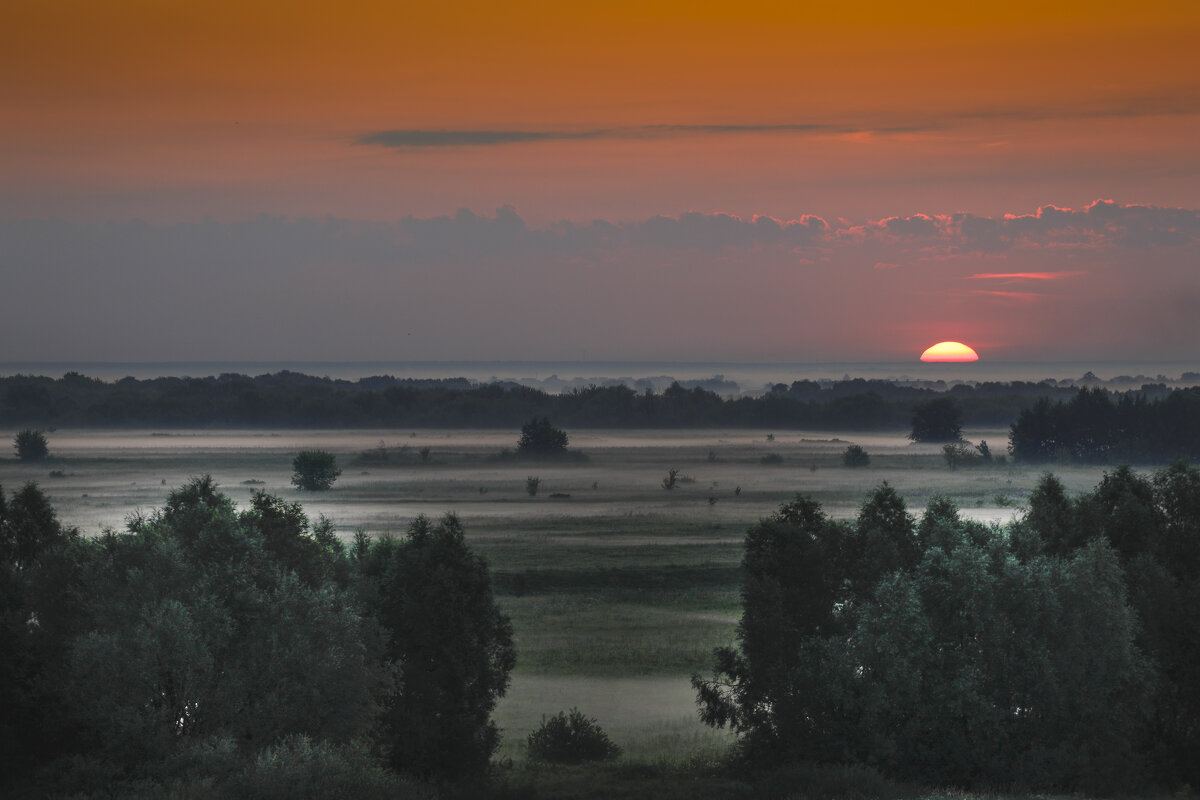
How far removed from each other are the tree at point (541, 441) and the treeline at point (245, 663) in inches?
5374

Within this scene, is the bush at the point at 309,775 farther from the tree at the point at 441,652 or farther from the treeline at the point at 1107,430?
the treeline at the point at 1107,430

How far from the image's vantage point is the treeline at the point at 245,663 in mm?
30734

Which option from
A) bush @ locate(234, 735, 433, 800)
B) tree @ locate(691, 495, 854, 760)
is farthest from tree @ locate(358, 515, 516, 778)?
tree @ locate(691, 495, 854, 760)

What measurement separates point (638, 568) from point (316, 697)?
4489cm

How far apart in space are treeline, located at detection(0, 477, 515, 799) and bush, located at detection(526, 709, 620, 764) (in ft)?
9.96

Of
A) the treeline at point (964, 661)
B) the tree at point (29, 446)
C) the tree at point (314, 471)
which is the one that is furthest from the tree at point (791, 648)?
the tree at point (29, 446)

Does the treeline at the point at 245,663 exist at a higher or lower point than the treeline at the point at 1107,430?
lower

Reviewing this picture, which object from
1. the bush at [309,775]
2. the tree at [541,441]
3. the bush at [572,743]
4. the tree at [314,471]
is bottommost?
the bush at [572,743]

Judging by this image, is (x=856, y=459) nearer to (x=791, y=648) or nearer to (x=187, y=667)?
(x=791, y=648)

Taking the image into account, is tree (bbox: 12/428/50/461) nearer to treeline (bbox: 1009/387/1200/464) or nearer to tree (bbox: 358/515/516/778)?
treeline (bbox: 1009/387/1200/464)

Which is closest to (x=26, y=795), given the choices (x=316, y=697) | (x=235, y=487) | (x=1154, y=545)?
(x=316, y=697)

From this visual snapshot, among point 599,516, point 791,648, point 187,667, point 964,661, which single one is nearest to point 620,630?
point 791,648

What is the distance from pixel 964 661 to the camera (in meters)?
35.9

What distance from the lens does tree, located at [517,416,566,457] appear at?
179 meters
